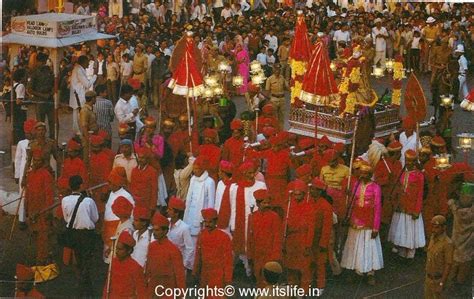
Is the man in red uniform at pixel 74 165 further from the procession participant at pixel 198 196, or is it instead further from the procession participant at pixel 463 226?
the procession participant at pixel 463 226

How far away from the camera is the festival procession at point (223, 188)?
9.08m

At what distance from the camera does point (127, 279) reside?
26.9 ft

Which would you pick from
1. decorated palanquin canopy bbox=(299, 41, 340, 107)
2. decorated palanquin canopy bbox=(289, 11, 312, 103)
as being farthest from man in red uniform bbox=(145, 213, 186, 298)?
decorated palanquin canopy bbox=(289, 11, 312, 103)

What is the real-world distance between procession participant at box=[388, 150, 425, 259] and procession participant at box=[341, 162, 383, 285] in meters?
0.78

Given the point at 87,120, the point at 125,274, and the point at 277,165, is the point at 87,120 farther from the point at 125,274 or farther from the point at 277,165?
the point at 125,274

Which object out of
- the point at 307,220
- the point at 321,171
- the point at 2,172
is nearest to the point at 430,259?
the point at 307,220

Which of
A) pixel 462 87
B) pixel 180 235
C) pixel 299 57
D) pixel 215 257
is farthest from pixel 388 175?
pixel 462 87

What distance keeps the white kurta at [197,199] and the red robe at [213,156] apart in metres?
0.92

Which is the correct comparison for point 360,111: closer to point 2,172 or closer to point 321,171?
point 321,171

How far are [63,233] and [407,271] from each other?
3787 millimetres

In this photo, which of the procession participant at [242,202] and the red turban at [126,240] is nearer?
the red turban at [126,240]

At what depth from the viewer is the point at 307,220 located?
374 inches

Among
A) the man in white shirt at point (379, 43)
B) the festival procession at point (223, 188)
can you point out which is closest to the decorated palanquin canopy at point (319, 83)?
the festival procession at point (223, 188)

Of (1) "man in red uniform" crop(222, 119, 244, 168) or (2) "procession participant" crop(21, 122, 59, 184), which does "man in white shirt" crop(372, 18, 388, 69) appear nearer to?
(1) "man in red uniform" crop(222, 119, 244, 168)
